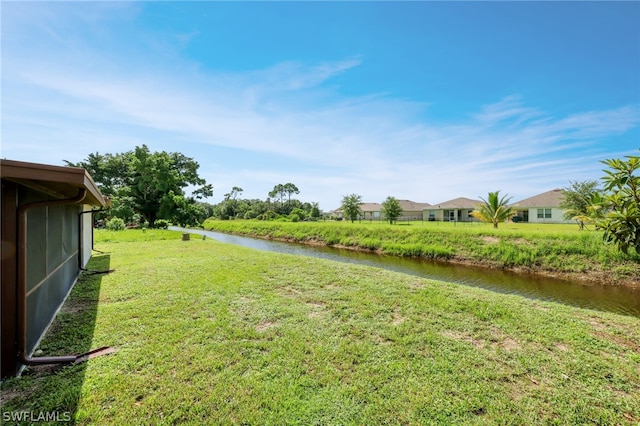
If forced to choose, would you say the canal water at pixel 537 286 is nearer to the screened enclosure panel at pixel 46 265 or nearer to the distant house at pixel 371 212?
the screened enclosure panel at pixel 46 265

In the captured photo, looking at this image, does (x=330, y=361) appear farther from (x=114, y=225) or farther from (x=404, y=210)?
(x=404, y=210)

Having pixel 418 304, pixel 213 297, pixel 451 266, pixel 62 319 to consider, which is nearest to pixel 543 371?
pixel 418 304

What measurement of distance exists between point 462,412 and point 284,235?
23.1 metres

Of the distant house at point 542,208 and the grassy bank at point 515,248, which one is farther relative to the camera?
the distant house at point 542,208

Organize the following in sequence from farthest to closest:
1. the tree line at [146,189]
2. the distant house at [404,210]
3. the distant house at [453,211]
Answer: the distant house at [404,210] → the distant house at [453,211] → the tree line at [146,189]

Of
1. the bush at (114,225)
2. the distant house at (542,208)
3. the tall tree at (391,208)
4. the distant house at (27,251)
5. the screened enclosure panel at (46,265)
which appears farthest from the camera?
the tall tree at (391,208)

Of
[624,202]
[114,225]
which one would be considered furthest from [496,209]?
[114,225]

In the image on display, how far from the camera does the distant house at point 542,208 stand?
1113 inches

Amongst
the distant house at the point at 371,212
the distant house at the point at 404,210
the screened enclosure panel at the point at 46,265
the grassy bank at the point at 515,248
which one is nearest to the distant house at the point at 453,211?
the distant house at the point at 404,210

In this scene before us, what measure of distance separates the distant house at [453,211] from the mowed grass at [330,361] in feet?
109

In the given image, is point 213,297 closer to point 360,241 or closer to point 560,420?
point 560,420

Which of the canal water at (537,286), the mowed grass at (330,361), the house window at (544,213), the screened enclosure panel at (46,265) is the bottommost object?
the canal water at (537,286)

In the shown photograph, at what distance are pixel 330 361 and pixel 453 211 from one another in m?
37.8

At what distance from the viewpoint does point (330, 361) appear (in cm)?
305
